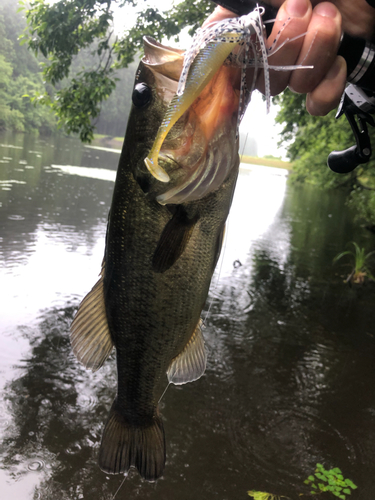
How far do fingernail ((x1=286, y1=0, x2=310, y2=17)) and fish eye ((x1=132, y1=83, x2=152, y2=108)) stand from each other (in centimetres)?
53

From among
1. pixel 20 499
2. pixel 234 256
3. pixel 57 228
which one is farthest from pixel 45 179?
pixel 20 499

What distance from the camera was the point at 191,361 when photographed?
1934mm

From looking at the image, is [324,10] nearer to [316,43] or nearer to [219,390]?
[316,43]

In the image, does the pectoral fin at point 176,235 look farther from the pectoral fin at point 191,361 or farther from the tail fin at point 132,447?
the tail fin at point 132,447

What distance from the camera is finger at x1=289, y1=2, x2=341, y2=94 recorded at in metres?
1.38

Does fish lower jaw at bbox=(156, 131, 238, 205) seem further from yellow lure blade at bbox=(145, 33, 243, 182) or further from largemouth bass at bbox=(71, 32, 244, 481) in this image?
yellow lure blade at bbox=(145, 33, 243, 182)

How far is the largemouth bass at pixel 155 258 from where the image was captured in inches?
55.1

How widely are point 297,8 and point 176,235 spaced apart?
0.85 meters

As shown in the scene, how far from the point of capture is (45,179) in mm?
18406

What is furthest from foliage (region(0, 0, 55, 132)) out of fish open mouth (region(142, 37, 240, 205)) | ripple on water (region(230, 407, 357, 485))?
fish open mouth (region(142, 37, 240, 205))

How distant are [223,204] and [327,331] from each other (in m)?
6.27

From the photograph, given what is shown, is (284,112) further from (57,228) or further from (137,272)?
(137,272)

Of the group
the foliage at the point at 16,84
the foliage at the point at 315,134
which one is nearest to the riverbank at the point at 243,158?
the foliage at the point at 16,84

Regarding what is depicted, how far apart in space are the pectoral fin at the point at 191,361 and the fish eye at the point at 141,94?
0.99 m
